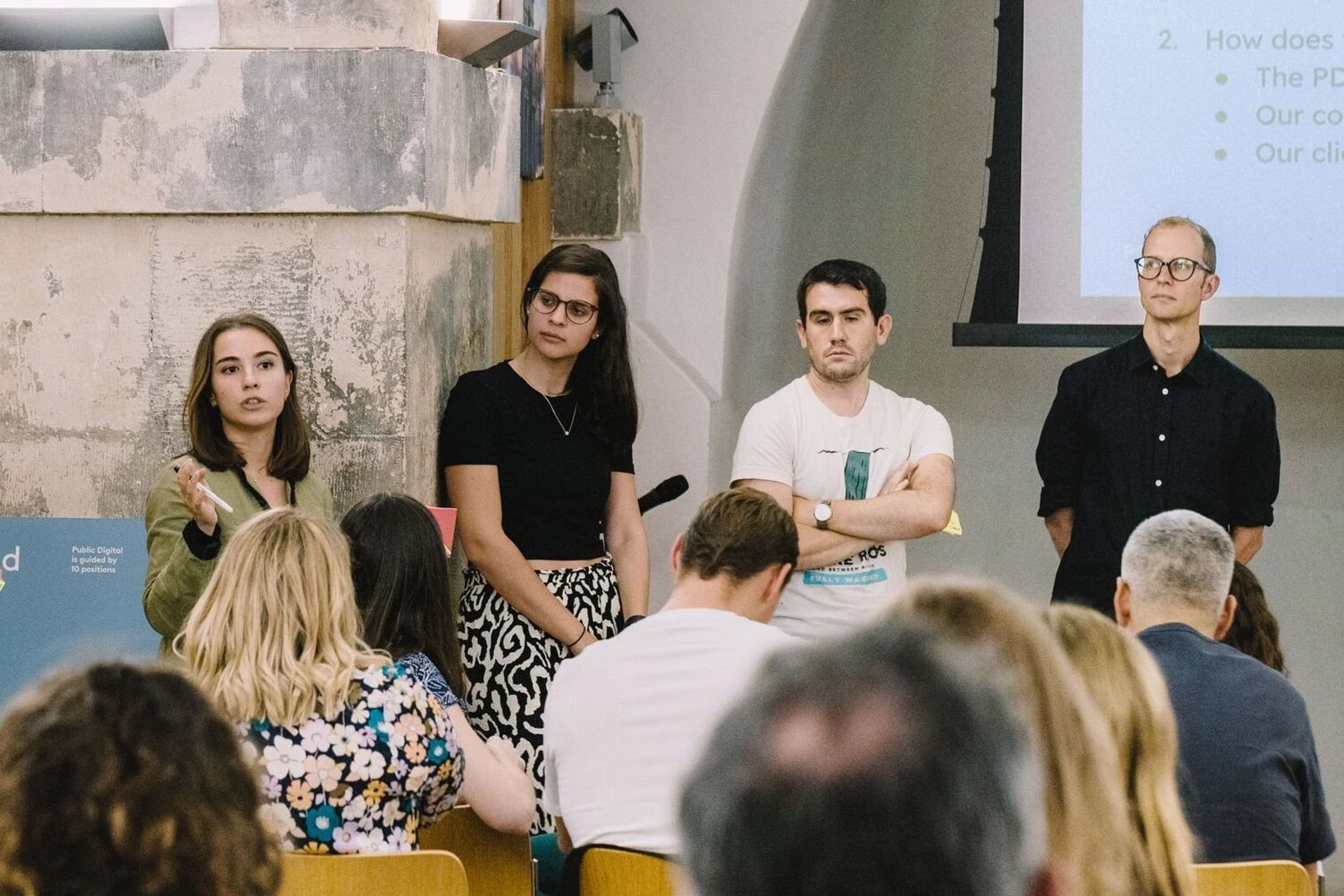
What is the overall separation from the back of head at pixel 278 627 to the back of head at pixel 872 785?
4.67ft

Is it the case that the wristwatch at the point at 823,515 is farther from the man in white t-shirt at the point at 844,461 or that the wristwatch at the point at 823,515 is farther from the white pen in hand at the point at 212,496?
the white pen in hand at the point at 212,496

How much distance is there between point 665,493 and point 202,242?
149cm

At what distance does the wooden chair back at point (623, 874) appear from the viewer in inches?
80.3

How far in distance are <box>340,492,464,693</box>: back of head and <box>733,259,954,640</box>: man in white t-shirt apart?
3.20ft

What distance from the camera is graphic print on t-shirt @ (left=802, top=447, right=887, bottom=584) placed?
3297 millimetres

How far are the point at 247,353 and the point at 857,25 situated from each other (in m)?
3.00

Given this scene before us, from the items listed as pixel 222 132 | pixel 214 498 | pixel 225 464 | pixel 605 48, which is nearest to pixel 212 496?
pixel 214 498

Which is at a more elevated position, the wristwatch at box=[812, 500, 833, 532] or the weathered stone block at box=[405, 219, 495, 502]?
the weathered stone block at box=[405, 219, 495, 502]

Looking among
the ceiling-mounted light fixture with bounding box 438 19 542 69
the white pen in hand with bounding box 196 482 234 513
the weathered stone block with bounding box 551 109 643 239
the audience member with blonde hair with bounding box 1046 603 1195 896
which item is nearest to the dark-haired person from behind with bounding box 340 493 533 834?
the white pen in hand with bounding box 196 482 234 513

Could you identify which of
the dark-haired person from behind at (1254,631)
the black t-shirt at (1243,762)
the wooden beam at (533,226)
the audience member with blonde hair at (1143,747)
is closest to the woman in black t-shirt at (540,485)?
the wooden beam at (533,226)

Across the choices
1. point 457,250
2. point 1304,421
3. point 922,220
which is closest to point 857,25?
point 922,220

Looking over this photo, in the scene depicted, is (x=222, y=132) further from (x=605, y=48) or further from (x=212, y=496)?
(x=605, y=48)

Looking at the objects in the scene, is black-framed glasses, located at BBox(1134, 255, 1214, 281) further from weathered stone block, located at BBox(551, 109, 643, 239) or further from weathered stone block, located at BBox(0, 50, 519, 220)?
weathered stone block, located at BBox(551, 109, 643, 239)

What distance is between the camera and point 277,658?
1997 millimetres
